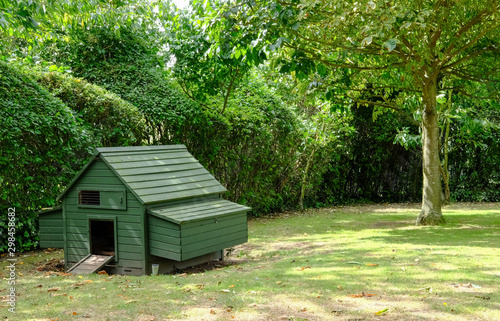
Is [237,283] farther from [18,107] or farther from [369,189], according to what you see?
[369,189]

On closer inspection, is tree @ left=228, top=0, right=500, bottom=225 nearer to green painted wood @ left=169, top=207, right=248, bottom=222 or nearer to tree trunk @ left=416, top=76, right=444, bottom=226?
tree trunk @ left=416, top=76, right=444, bottom=226

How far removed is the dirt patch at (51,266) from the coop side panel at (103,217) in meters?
0.28

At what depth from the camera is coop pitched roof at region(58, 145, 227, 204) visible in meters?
6.43

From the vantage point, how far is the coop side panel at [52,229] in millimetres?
7113

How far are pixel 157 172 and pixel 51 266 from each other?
2237 mm

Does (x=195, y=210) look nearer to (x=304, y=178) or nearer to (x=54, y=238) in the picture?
(x=54, y=238)

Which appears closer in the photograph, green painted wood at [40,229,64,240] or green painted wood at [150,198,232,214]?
green painted wood at [150,198,232,214]

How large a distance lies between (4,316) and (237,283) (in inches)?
92.9

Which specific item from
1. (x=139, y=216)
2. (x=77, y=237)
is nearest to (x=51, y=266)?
(x=77, y=237)

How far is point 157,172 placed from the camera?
6969 mm

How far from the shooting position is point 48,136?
8.05m

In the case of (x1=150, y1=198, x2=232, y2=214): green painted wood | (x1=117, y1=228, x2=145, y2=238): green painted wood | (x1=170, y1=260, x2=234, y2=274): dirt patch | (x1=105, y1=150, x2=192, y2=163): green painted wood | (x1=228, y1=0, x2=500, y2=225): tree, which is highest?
(x1=228, y1=0, x2=500, y2=225): tree

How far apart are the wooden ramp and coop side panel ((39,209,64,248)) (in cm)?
72

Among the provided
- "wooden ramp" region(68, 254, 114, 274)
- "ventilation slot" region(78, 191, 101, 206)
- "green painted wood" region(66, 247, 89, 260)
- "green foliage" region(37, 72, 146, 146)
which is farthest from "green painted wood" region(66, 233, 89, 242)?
"green foliage" region(37, 72, 146, 146)
